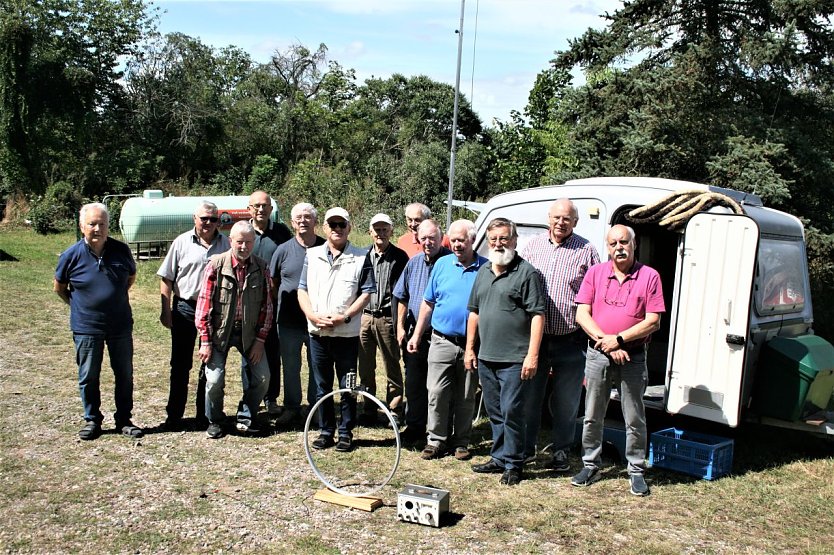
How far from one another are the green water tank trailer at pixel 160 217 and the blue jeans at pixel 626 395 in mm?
13926

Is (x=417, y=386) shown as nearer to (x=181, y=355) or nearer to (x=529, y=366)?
Answer: (x=529, y=366)

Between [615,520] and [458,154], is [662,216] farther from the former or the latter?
[458,154]

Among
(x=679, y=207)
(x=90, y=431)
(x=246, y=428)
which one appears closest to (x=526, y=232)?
(x=679, y=207)

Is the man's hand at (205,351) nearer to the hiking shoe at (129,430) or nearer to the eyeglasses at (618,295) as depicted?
the hiking shoe at (129,430)

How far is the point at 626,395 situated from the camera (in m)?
5.28

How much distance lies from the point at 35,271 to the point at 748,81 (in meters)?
14.7

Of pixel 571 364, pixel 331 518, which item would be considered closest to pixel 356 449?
pixel 331 518

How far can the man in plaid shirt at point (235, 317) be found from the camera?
5.89 meters

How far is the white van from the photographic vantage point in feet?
18.5

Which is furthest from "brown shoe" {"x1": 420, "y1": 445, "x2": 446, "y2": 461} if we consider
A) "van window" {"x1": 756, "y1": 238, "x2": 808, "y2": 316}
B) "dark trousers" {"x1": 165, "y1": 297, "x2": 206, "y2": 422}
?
"van window" {"x1": 756, "y1": 238, "x2": 808, "y2": 316}

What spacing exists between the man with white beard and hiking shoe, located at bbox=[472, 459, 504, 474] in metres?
0.10

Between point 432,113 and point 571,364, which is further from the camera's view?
point 432,113

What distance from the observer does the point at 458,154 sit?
27781 mm

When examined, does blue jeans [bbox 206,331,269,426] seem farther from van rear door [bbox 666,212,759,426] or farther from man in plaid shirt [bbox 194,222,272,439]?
van rear door [bbox 666,212,759,426]
